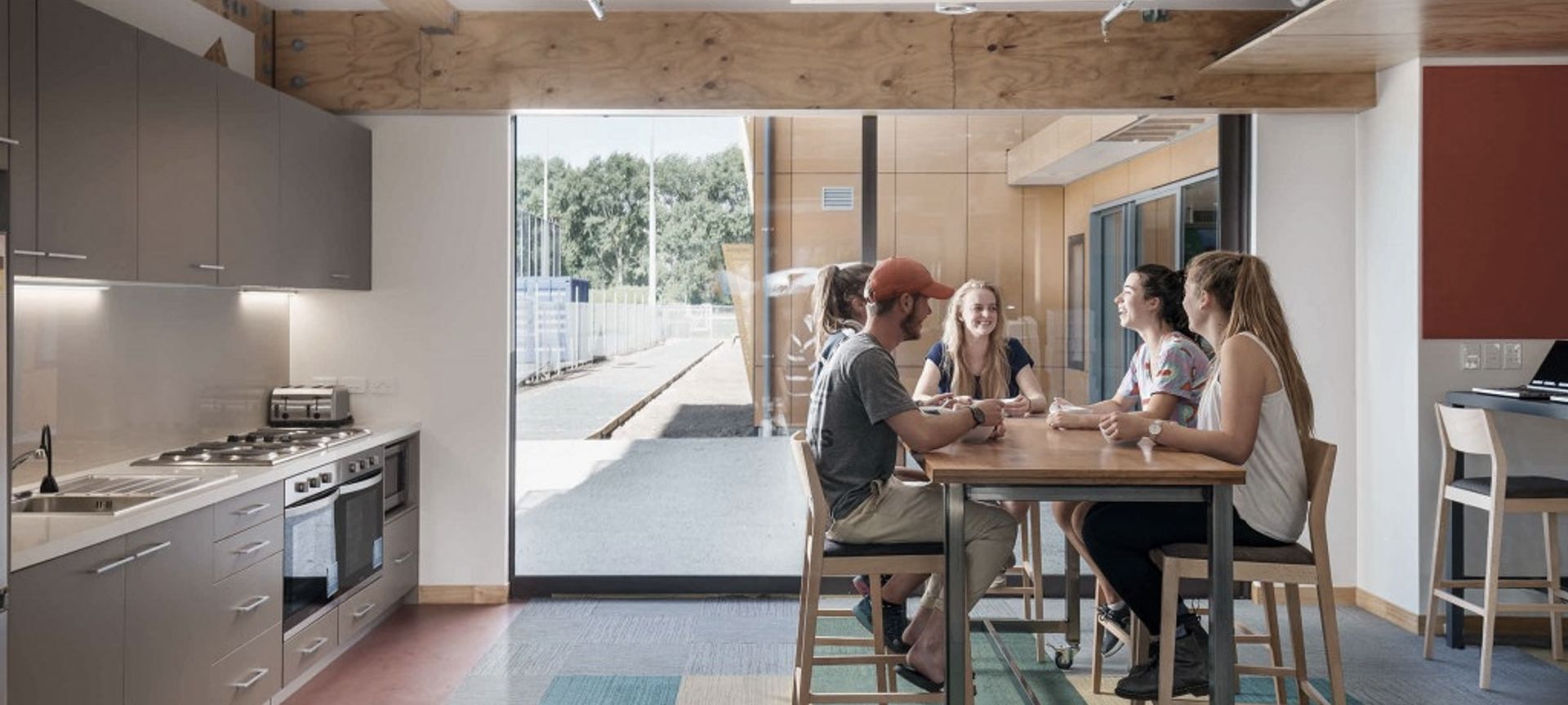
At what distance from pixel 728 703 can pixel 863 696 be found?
0.86 m

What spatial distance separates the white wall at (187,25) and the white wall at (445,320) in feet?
1.90

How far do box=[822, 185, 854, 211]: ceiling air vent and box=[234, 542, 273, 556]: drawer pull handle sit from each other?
2.87 metres

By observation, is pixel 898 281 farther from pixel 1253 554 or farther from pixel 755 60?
pixel 755 60

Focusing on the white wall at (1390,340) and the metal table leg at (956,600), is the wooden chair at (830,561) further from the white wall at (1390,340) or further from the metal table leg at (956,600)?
the white wall at (1390,340)

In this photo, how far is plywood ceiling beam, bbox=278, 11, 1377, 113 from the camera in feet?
17.5

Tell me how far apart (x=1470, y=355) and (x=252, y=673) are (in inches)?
187

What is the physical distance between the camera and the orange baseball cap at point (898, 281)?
3508 mm

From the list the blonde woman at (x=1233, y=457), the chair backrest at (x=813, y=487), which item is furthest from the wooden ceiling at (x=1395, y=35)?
the chair backrest at (x=813, y=487)

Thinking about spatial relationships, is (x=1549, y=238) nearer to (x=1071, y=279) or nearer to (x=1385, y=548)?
(x=1385, y=548)

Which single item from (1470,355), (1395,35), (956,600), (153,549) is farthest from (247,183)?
(1470,355)

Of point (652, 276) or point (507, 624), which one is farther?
point (652, 276)

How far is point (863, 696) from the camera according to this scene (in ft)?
10.9

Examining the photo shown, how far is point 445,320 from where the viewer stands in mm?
5441

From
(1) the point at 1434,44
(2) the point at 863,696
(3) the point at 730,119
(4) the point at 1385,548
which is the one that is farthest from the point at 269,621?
(1) the point at 1434,44
